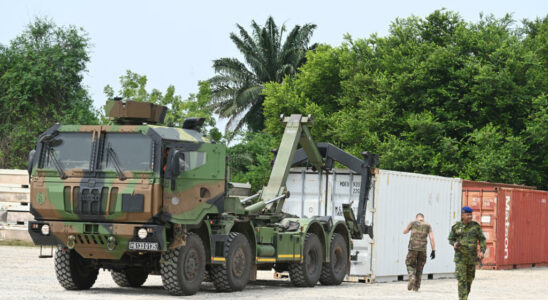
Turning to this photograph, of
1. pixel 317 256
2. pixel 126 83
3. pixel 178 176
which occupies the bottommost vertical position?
pixel 317 256

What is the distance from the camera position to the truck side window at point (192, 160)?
51.2 ft

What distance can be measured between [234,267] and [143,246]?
2.33 meters

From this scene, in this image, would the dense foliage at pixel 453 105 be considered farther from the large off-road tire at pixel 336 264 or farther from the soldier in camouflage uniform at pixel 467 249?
the soldier in camouflage uniform at pixel 467 249

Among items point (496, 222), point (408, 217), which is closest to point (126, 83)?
point (496, 222)

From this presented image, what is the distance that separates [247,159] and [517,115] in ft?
58.9

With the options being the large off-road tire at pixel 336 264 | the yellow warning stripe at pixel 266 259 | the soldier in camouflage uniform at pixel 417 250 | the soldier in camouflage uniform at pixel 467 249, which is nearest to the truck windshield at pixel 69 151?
the yellow warning stripe at pixel 266 259

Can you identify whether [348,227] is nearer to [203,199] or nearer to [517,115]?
[203,199]

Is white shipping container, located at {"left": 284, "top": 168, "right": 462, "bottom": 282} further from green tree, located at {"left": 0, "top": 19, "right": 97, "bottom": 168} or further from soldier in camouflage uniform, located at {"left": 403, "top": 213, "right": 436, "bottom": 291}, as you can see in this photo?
green tree, located at {"left": 0, "top": 19, "right": 97, "bottom": 168}

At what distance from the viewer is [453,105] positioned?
4294 cm

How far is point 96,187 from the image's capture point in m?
15.4

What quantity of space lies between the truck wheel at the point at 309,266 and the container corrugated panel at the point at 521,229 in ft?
37.4

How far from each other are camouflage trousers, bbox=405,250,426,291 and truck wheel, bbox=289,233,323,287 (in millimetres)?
1927

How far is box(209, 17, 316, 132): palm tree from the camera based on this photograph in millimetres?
64062

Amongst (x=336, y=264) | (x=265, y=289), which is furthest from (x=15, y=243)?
(x=265, y=289)
